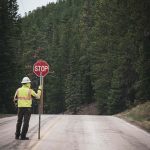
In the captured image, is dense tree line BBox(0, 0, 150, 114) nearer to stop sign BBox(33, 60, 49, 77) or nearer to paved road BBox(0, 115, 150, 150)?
stop sign BBox(33, 60, 49, 77)

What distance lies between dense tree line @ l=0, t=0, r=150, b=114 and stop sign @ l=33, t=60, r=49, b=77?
6605mm

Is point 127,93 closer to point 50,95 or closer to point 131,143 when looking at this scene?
point 131,143

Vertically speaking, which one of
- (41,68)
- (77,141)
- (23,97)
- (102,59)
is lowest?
(77,141)

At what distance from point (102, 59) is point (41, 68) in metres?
46.6

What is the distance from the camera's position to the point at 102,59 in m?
63.9

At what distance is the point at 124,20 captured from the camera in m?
43.7

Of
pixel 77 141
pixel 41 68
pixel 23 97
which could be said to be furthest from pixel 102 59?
pixel 77 141

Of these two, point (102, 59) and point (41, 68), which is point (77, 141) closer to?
point (41, 68)

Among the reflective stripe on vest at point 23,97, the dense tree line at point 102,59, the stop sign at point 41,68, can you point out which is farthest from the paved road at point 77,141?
the dense tree line at point 102,59

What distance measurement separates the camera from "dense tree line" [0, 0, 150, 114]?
113 feet

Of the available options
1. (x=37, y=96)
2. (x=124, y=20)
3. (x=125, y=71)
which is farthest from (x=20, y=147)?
(x=125, y=71)

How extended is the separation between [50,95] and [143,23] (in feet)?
261

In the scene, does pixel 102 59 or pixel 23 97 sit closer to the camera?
pixel 23 97

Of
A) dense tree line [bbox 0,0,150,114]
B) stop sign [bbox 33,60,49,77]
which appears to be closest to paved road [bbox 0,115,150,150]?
stop sign [bbox 33,60,49,77]
